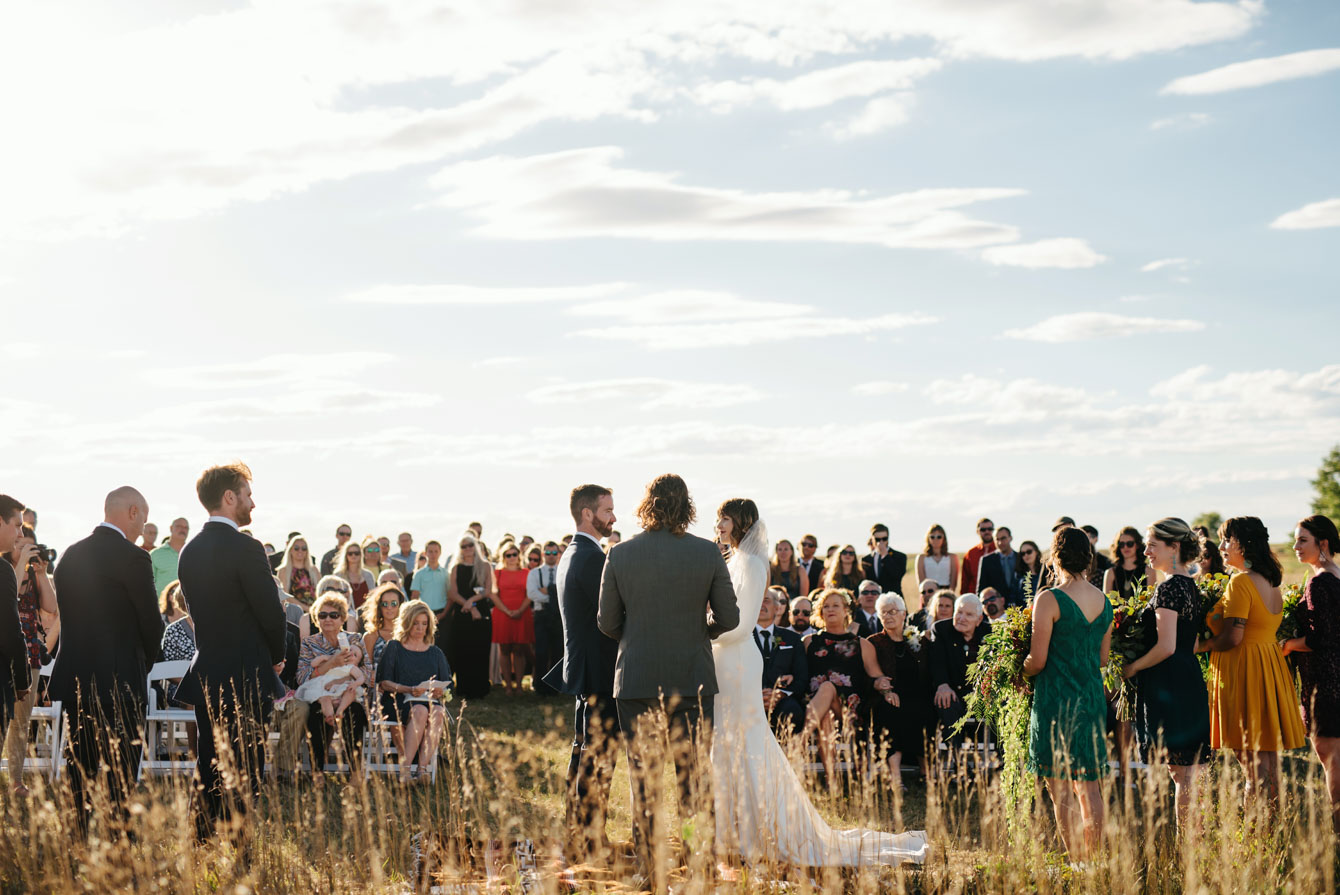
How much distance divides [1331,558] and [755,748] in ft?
11.6

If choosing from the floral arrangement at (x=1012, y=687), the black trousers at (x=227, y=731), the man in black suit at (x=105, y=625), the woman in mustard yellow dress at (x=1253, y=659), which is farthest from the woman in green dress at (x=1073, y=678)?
the man in black suit at (x=105, y=625)

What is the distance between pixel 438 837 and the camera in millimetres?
6141

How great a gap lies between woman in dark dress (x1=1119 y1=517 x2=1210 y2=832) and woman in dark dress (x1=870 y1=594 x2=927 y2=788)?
2.53 metres

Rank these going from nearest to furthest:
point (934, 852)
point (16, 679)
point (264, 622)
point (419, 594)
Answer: point (934, 852), point (264, 622), point (16, 679), point (419, 594)

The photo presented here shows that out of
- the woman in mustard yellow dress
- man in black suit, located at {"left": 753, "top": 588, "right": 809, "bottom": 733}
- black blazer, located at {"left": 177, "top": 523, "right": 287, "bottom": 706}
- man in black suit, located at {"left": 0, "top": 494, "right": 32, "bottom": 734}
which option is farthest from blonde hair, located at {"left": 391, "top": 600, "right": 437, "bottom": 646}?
the woman in mustard yellow dress

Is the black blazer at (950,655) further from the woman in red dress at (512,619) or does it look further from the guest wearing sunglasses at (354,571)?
the guest wearing sunglasses at (354,571)

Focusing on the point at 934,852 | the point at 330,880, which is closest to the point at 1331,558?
the point at 934,852

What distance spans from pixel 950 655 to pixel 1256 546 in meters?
3.01

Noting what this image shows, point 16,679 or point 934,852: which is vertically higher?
point 16,679

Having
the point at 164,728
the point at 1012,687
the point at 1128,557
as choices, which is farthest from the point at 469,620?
the point at 1012,687

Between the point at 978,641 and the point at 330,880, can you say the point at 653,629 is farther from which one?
the point at 978,641

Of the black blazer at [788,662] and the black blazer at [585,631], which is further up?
the black blazer at [585,631]

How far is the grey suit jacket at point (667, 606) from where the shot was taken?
5.89 metres

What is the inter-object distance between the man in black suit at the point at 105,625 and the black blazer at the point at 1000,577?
9.28m
